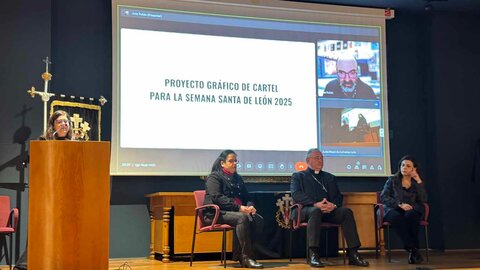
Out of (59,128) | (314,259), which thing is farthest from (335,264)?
(59,128)

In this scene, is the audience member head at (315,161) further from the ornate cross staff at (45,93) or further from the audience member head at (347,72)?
the ornate cross staff at (45,93)

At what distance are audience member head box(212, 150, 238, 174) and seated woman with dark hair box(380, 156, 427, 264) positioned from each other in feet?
5.05

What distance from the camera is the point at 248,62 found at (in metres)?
6.86

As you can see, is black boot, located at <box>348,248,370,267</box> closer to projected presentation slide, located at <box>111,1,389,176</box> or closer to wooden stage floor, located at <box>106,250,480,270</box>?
wooden stage floor, located at <box>106,250,480,270</box>

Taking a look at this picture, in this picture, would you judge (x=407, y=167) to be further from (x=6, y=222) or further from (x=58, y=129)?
(x=6, y=222)

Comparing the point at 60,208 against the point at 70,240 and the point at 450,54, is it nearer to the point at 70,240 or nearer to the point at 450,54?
the point at 70,240

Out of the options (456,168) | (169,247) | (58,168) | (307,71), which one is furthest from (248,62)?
(58,168)

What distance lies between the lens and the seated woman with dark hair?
5699 mm

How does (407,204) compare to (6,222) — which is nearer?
(6,222)

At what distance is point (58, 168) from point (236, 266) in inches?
96.3

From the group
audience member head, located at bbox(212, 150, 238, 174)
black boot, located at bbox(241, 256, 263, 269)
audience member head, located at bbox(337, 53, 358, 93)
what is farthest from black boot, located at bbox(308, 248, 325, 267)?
audience member head, located at bbox(337, 53, 358, 93)

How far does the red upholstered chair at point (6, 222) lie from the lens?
5027 mm

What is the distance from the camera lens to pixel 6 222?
5.42 meters

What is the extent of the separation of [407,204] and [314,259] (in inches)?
45.2
